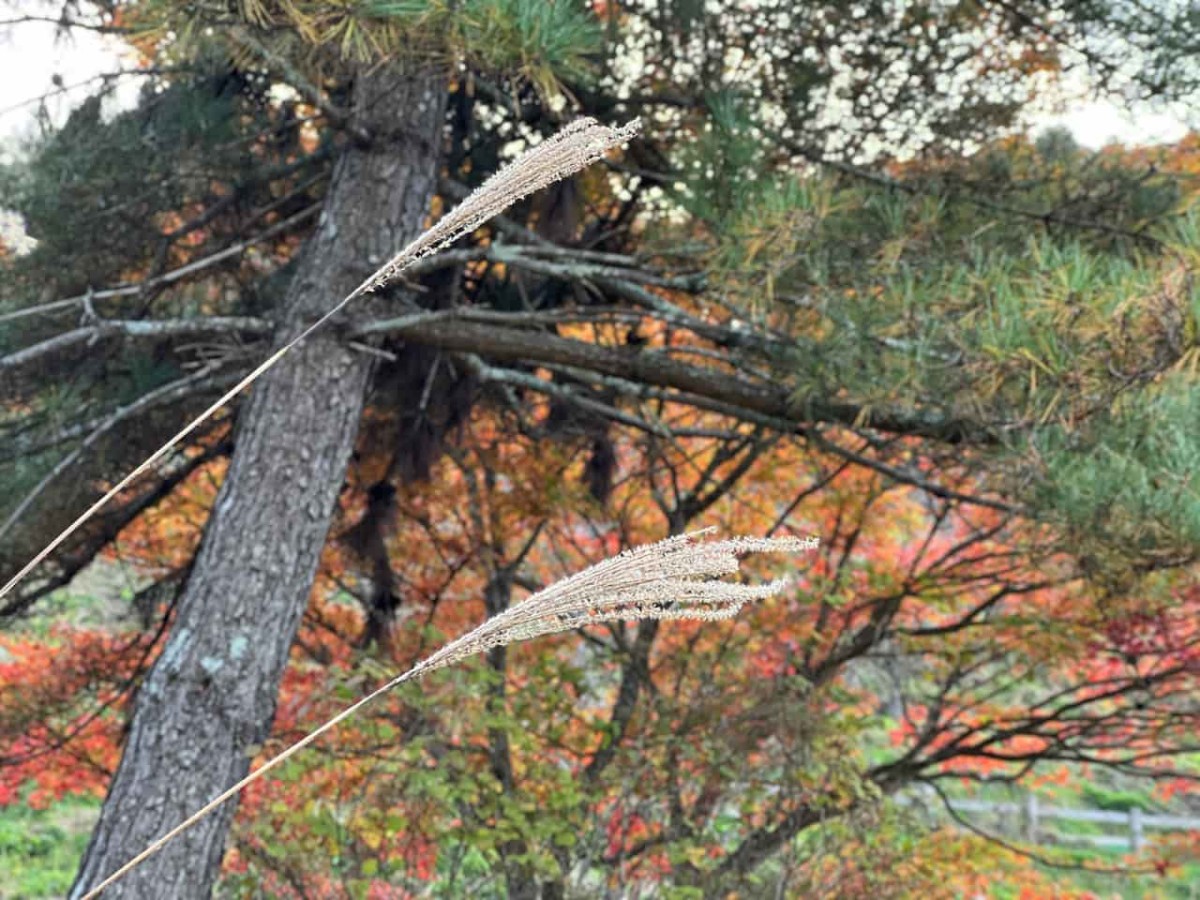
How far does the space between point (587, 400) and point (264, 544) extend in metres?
1.34

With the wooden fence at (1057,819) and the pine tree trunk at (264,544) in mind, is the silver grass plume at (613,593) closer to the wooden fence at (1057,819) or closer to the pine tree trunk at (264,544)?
the pine tree trunk at (264,544)

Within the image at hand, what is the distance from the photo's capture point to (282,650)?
8.84 feet

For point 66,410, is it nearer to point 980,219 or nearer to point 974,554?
point 980,219

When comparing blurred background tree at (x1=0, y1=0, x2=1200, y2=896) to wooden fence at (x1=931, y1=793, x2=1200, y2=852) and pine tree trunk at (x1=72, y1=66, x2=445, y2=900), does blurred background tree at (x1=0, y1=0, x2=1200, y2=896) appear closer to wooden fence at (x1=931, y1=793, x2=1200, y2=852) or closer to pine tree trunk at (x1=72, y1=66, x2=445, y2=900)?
pine tree trunk at (x1=72, y1=66, x2=445, y2=900)

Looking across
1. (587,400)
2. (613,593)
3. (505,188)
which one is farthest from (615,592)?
(587,400)

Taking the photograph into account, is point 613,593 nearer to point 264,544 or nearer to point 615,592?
point 615,592

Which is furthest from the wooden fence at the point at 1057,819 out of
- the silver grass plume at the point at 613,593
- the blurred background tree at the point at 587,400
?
the silver grass plume at the point at 613,593

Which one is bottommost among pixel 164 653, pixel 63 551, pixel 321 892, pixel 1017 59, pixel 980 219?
pixel 321 892

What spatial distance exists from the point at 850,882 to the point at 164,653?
2433mm

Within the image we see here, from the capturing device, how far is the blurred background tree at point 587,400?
2383 millimetres

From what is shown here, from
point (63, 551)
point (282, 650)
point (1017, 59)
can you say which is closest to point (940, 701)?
point (1017, 59)

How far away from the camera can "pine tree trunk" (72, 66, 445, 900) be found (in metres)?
2.48

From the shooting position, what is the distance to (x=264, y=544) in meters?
2.71

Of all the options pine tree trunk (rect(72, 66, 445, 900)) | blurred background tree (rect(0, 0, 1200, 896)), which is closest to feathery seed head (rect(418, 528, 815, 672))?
blurred background tree (rect(0, 0, 1200, 896))
